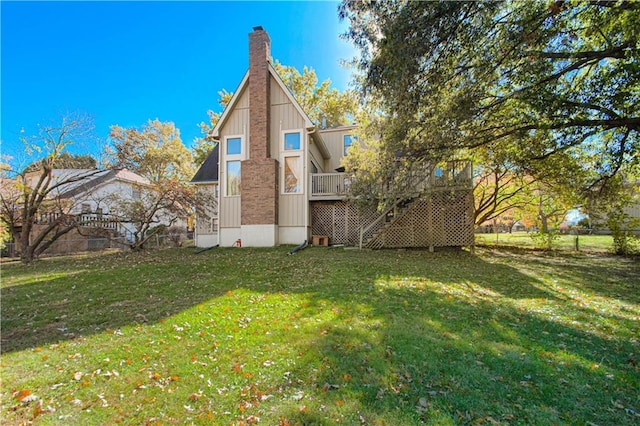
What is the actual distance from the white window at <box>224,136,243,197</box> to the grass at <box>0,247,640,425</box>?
7961mm

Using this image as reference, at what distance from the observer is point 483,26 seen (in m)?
6.34

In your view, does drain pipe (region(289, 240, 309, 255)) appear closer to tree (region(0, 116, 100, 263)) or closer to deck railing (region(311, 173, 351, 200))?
deck railing (region(311, 173, 351, 200))

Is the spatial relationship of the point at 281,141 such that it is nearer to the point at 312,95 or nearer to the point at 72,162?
the point at 72,162

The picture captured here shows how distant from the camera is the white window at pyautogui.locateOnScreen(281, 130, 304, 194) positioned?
14.8 metres

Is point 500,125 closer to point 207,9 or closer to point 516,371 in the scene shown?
point 516,371

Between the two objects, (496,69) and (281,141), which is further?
(281,141)

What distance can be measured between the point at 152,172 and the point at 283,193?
56.1 feet

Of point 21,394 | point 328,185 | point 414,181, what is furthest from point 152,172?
point 21,394

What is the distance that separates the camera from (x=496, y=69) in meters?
7.37

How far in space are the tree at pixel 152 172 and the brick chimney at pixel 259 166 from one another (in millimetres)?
2907

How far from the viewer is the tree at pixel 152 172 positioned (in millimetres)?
14523

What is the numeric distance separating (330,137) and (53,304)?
17.1 metres

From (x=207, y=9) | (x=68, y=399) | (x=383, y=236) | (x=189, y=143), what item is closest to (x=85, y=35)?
(x=207, y=9)

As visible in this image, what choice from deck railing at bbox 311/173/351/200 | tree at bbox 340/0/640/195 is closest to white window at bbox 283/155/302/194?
deck railing at bbox 311/173/351/200
